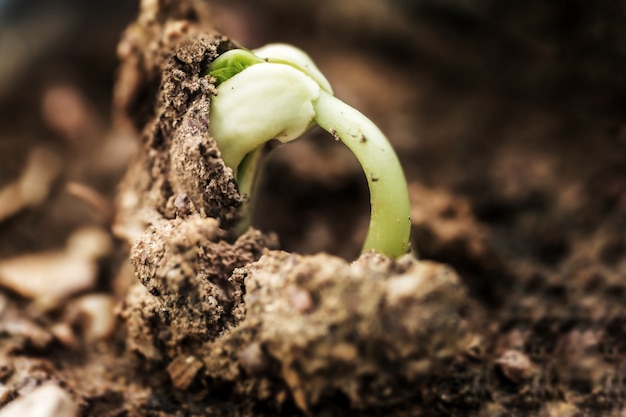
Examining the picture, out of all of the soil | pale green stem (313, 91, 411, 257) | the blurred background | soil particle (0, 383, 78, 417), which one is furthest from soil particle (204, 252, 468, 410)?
the blurred background

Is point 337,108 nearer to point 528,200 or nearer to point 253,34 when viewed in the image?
point 528,200

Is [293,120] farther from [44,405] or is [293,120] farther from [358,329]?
[44,405]

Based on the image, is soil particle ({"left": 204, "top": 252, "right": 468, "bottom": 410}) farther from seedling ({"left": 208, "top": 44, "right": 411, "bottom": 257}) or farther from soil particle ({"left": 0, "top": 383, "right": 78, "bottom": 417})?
soil particle ({"left": 0, "top": 383, "right": 78, "bottom": 417})

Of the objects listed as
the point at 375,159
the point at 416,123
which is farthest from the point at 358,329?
the point at 416,123

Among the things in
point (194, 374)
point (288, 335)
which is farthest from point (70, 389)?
point (288, 335)

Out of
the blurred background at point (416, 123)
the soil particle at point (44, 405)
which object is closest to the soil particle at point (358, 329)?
the soil particle at point (44, 405)

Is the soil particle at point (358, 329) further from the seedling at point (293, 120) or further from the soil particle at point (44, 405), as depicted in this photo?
the soil particle at point (44, 405)
